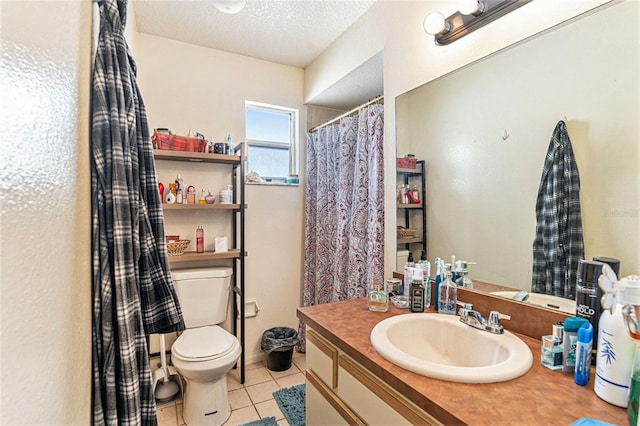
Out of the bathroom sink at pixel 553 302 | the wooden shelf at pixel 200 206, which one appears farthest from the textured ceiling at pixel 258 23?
the bathroom sink at pixel 553 302

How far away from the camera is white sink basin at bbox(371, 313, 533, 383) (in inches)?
33.5

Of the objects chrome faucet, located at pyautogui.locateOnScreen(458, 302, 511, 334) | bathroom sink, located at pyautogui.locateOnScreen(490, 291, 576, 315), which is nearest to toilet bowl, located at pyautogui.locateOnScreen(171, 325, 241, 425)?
chrome faucet, located at pyautogui.locateOnScreen(458, 302, 511, 334)

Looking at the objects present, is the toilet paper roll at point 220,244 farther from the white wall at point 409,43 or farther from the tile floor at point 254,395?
the white wall at point 409,43

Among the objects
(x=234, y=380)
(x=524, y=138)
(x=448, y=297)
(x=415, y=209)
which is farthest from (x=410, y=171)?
(x=234, y=380)

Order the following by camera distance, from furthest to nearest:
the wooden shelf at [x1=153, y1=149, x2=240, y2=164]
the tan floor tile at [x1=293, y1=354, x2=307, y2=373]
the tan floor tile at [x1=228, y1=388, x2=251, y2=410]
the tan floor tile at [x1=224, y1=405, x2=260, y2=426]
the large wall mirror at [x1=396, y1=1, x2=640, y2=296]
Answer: the tan floor tile at [x1=293, y1=354, x2=307, y2=373], the wooden shelf at [x1=153, y1=149, x2=240, y2=164], the tan floor tile at [x1=228, y1=388, x2=251, y2=410], the tan floor tile at [x1=224, y1=405, x2=260, y2=426], the large wall mirror at [x1=396, y1=1, x2=640, y2=296]

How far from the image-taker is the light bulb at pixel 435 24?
1.41 metres

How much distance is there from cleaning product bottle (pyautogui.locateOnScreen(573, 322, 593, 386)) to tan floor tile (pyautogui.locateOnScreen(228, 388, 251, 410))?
1.91m

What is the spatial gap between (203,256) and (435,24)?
203 centimetres

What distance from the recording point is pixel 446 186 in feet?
5.10

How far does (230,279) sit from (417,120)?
1.77 meters

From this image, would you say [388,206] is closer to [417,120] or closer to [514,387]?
[417,120]

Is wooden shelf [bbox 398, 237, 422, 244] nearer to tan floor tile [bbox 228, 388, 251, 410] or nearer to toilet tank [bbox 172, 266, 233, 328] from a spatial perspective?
toilet tank [bbox 172, 266, 233, 328]

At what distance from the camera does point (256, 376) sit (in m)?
2.44

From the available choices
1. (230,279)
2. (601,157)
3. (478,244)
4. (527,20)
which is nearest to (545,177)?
(601,157)
